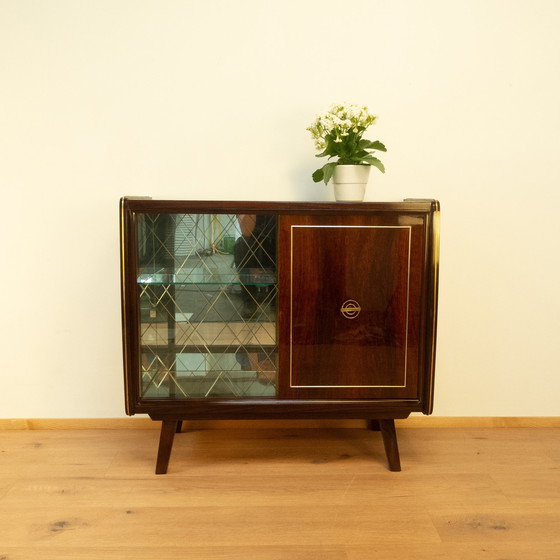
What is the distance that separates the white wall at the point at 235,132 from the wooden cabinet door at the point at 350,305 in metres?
0.44

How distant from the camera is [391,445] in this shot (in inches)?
76.2

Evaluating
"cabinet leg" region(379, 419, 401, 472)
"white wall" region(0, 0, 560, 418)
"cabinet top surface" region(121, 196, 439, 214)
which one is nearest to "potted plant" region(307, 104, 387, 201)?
"cabinet top surface" region(121, 196, 439, 214)

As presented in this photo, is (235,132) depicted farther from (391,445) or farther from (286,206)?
(391,445)

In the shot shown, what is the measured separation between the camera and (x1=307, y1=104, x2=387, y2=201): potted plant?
191cm

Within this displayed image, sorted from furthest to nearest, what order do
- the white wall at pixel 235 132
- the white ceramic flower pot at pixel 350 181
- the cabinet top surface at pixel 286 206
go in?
the white wall at pixel 235 132 → the white ceramic flower pot at pixel 350 181 → the cabinet top surface at pixel 286 206

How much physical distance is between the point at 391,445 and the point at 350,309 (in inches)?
18.6

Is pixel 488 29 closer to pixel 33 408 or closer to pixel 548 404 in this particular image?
pixel 548 404

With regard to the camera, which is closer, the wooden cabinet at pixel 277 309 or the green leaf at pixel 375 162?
the wooden cabinet at pixel 277 309

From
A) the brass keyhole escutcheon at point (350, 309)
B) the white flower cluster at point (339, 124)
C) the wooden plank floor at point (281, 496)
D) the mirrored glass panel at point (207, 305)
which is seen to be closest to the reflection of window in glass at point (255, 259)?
the mirrored glass panel at point (207, 305)

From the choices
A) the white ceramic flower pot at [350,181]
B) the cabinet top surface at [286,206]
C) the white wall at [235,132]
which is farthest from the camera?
the white wall at [235,132]

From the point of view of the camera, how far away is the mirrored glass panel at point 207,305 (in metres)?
1.82

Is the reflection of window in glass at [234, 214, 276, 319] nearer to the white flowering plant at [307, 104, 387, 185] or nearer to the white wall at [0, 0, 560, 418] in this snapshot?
the white flowering plant at [307, 104, 387, 185]

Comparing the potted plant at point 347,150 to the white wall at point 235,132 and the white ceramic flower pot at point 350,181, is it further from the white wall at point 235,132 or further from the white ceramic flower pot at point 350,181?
the white wall at point 235,132

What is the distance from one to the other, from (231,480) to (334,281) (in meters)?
0.69
